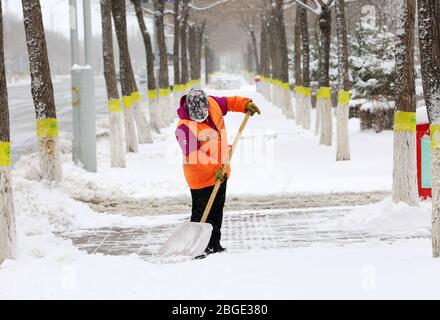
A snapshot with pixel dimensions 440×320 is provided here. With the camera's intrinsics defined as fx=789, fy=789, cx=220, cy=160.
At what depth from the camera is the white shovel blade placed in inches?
295

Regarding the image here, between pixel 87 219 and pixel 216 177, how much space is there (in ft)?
10.8

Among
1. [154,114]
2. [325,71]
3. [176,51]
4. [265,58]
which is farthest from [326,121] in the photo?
[265,58]

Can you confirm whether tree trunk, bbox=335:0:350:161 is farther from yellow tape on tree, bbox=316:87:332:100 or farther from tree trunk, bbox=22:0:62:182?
tree trunk, bbox=22:0:62:182

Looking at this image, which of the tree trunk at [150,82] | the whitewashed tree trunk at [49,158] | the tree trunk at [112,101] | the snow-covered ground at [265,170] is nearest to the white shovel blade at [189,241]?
the whitewashed tree trunk at [49,158]

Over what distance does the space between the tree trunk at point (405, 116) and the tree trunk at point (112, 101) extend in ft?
25.3

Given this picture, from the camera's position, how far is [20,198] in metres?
10.4

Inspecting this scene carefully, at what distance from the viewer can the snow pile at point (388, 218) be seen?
29.1ft

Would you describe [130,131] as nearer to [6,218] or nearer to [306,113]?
[306,113]

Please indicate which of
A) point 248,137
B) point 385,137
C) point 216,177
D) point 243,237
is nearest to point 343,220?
point 243,237

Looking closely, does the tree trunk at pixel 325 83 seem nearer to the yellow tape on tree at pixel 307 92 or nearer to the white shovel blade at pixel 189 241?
the yellow tape on tree at pixel 307 92

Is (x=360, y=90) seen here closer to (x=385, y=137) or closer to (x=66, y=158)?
(x=385, y=137)

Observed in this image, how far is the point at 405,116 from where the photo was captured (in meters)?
9.59

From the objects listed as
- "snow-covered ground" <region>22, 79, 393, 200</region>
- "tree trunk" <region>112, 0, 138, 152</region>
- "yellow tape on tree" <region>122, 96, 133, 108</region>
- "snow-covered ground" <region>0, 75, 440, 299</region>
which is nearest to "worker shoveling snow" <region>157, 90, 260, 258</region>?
"snow-covered ground" <region>0, 75, 440, 299</region>

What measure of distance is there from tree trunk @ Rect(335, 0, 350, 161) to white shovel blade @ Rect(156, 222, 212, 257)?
28.6ft
